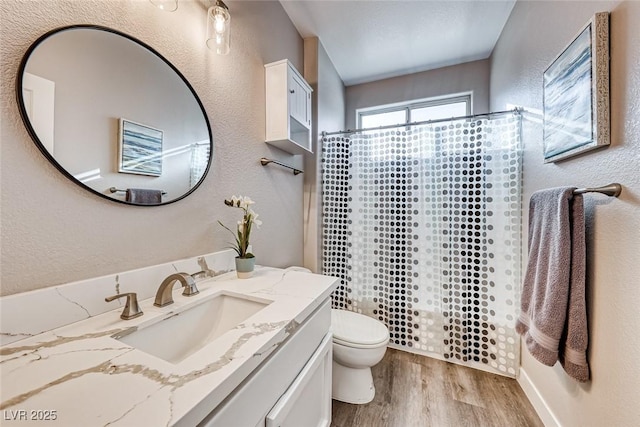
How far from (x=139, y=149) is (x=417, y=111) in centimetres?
265

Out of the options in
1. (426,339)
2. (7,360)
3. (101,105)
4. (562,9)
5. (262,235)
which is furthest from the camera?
(426,339)

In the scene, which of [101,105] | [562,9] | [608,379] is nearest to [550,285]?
[608,379]

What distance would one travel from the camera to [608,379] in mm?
881

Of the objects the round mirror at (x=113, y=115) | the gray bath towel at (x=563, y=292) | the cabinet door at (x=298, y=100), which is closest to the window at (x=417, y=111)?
the cabinet door at (x=298, y=100)

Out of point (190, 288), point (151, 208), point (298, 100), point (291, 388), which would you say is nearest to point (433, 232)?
point (298, 100)

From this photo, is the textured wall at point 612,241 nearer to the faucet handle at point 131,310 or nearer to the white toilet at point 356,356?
the white toilet at point 356,356

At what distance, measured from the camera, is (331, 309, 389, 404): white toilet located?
4.52 ft

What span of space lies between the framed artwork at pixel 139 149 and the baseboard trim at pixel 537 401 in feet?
7.11

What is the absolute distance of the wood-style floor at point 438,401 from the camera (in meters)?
1.33

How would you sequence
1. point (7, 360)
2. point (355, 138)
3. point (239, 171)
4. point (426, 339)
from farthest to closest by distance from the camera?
point (355, 138) → point (426, 339) → point (239, 171) → point (7, 360)

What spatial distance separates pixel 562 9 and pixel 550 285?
128 centimetres

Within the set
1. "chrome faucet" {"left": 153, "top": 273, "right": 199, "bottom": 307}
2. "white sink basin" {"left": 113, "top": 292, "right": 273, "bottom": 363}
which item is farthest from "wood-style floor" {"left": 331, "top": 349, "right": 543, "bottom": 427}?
"chrome faucet" {"left": 153, "top": 273, "right": 199, "bottom": 307}

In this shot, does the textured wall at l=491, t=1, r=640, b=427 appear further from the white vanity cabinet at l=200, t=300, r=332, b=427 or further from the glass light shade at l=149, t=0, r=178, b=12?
the glass light shade at l=149, t=0, r=178, b=12

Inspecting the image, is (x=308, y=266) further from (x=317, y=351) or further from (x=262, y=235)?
(x=317, y=351)
